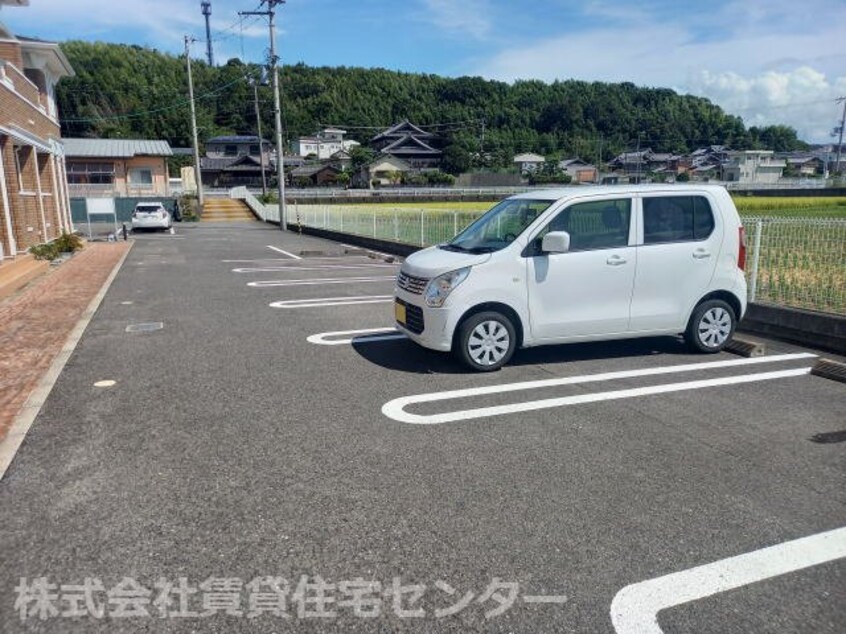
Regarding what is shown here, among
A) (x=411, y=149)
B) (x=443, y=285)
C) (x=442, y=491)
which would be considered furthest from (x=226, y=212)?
(x=411, y=149)

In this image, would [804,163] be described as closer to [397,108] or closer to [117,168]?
[397,108]

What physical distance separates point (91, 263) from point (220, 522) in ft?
45.6

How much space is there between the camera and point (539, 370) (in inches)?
223

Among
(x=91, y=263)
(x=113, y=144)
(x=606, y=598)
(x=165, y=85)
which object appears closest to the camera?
(x=606, y=598)

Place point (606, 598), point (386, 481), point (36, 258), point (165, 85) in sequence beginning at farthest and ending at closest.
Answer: point (165, 85), point (36, 258), point (386, 481), point (606, 598)

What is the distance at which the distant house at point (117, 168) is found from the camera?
126ft

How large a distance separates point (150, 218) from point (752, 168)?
8980 centimetres

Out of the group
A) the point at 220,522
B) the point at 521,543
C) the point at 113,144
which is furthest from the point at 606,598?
the point at 113,144

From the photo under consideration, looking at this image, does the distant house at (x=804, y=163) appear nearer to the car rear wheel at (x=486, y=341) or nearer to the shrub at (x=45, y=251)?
the shrub at (x=45, y=251)

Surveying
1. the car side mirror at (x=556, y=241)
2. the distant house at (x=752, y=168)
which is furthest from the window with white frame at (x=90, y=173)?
the distant house at (x=752, y=168)

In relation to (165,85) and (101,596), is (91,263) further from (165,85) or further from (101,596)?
(165,85)

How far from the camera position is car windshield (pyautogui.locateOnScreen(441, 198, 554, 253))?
19.0ft

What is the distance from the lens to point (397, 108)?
104 m

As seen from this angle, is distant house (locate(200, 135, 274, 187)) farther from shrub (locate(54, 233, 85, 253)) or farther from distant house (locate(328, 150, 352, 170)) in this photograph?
shrub (locate(54, 233, 85, 253))
